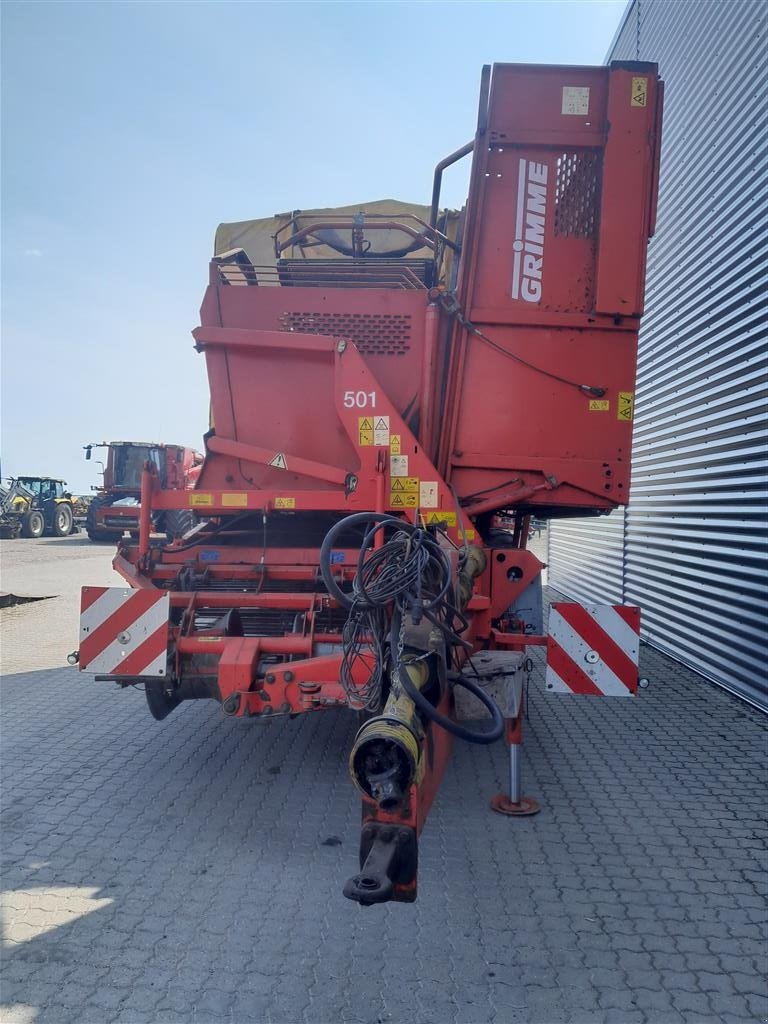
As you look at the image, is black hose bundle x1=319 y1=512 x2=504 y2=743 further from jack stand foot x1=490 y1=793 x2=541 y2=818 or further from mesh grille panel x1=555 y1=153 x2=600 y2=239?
mesh grille panel x1=555 y1=153 x2=600 y2=239

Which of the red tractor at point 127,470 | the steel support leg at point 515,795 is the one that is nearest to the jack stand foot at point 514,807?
the steel support leg at point 515,795

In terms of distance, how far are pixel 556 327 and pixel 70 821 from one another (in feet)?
12.2

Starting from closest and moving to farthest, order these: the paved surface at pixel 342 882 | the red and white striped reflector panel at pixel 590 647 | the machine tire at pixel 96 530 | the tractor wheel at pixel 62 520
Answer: the paved surface at pixel 342 882 → the red and white striped reflector panel at pixel 590 647 → the machine tire at pixel 96 530 → the tractor wheel at pixel 62 520

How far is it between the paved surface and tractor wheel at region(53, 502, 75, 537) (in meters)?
23.2

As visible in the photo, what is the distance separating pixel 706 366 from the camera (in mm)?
7176

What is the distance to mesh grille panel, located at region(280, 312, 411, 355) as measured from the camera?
453 centimetres

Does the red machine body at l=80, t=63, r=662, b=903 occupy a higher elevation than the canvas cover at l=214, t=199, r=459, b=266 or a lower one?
lower

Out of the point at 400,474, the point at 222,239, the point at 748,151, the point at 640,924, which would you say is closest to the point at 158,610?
the point at 400,474

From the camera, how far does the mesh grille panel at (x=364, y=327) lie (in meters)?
4.53

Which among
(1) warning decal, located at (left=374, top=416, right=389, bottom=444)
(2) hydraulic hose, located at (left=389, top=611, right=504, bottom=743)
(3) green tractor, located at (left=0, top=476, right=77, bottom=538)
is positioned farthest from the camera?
(3) green tractor, located at (left=0, top=476, right=77, bottom=538)

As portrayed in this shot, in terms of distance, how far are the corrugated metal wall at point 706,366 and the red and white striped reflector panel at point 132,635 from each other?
14.7 feet

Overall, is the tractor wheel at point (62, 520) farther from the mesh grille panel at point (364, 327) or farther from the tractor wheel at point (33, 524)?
the mesh grille panel at point (364, 327)

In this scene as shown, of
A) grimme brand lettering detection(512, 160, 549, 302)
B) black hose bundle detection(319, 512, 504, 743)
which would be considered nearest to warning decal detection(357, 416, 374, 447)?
grimme brand lettering detection(512, 160, 549, 302)

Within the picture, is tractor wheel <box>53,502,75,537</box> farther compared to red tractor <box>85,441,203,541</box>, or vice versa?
tractor wheel <box>53,502,75,537</box>
